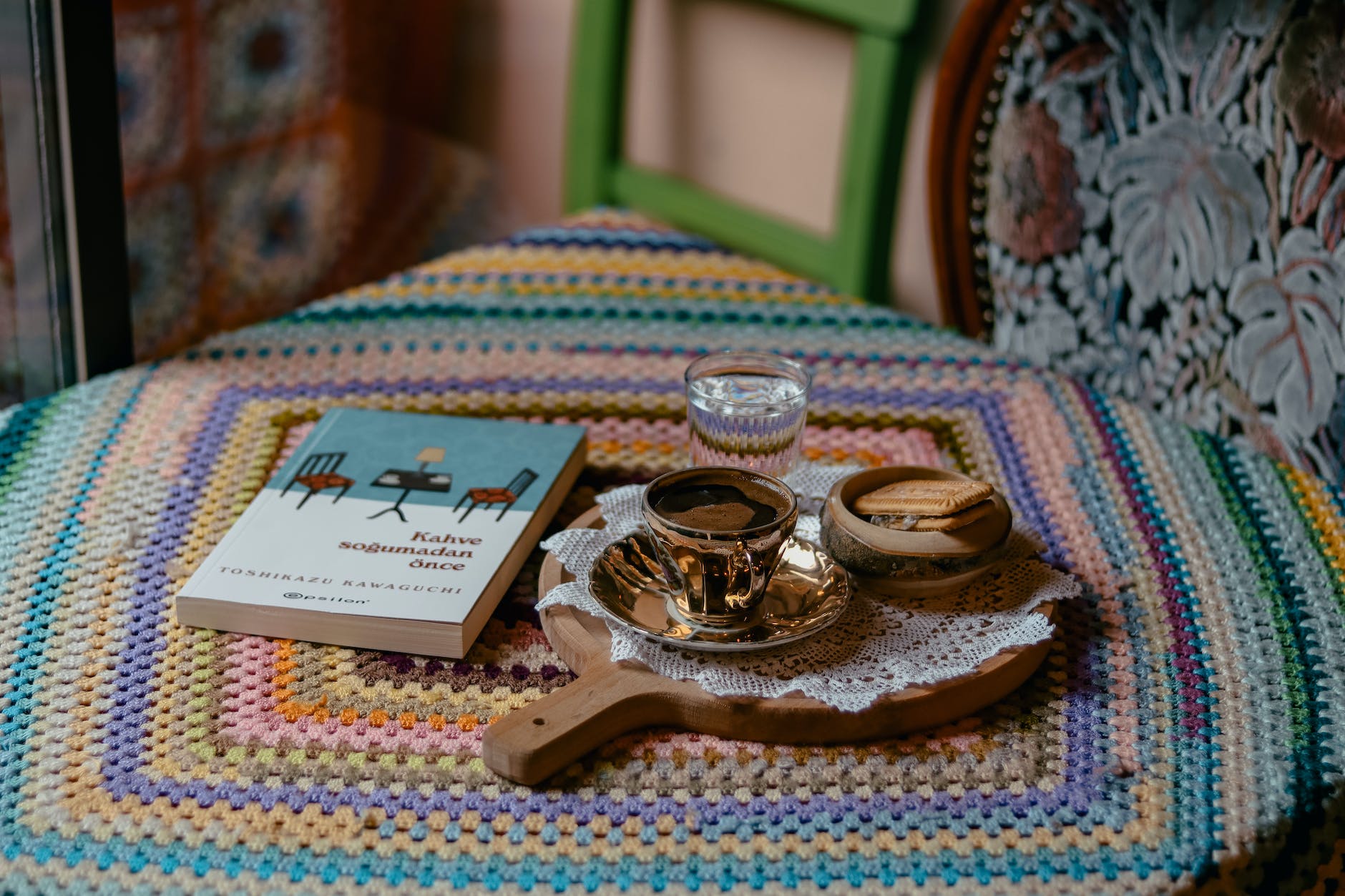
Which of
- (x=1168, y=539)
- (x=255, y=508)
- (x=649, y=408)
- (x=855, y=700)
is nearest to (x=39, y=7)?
(x=255, y=508)

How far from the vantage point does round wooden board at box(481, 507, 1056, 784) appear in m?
0.57

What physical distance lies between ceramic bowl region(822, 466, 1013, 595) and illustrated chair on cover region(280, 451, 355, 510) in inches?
11.9

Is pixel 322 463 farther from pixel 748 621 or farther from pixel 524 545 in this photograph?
pixel 748 621

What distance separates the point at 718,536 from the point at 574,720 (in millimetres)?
110

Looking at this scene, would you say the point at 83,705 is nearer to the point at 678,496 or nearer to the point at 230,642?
the point at 230,642

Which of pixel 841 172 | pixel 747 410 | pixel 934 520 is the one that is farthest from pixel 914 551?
pixel 841 172

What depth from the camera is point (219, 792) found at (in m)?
0.56

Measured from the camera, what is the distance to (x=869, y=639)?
0.64 meters

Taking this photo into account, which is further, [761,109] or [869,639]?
[761,109]

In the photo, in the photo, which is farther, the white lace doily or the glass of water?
the glass of water

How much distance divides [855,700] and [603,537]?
0.20 metres

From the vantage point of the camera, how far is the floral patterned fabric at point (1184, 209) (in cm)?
90

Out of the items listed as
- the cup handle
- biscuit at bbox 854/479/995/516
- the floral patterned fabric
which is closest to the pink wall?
the floral patterned fabric

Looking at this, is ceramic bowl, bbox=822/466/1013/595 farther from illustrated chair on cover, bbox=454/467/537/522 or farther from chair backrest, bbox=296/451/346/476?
chair backrest, bbox=296/451/346/476
